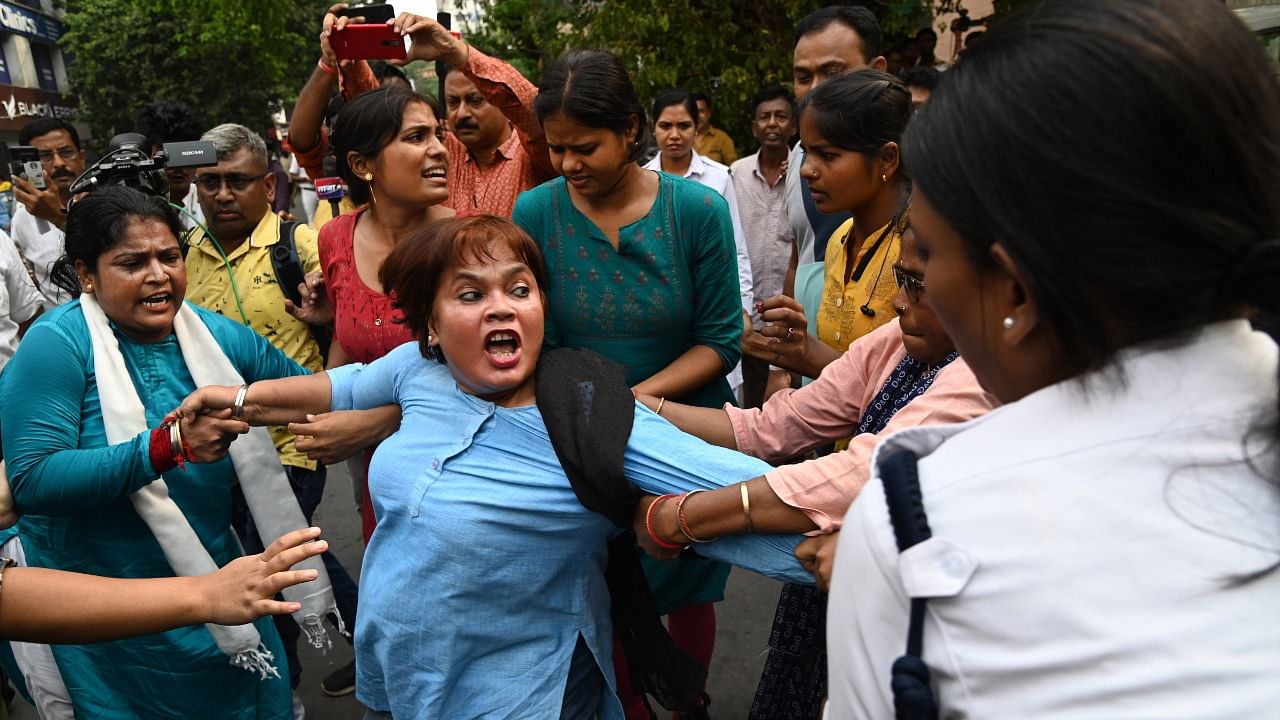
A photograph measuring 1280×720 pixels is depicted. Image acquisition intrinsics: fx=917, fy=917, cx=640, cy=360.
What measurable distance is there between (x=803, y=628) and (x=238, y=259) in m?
2.74

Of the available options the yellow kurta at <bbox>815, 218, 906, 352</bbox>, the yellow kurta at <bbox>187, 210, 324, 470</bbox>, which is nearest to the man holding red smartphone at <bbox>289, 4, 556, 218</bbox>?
the yellow kurta at <bbox>187, 210, 324, 470</bbox>

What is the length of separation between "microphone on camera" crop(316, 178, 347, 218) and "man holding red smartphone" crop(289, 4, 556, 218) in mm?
1147

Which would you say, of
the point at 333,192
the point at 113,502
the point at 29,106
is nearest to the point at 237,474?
the point at 113,502

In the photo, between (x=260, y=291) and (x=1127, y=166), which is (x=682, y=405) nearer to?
(x=1127, y=166)

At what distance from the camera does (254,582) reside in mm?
1826

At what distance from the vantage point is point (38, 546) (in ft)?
8.46

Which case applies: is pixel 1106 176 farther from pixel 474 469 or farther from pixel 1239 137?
pixel 474 469

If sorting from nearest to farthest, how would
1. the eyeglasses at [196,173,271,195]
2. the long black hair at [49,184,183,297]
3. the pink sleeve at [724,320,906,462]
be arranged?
the pink sleeve at [724,320,906,462]
the long black hair at [49,184,183,297]
the eyeglasses at [196,173,271,195]

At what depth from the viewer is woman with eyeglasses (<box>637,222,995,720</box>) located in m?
1.62

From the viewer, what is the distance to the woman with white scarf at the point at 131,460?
2.39 meters

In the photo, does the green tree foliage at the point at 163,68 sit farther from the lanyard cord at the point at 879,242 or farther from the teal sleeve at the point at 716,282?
the lanyard cord at the point at 879,242

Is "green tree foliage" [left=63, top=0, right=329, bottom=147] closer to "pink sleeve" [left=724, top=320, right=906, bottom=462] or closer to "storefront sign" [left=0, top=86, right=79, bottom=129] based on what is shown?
"storefront sign" [left=0, top=86, right=79, bottom=129]

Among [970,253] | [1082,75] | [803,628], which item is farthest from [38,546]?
[1082,75]

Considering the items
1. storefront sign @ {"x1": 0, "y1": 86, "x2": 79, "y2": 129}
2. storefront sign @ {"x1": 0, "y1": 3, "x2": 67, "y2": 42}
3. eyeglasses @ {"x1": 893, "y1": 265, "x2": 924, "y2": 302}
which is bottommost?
storefront sign @ {"x1": 0, "y1": 86, "x2": 79, "y2": 129}
